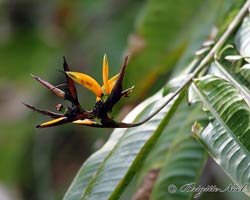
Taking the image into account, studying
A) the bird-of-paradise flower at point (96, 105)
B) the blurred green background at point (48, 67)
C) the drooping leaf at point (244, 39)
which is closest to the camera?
the bird-of-paradise flower at point (96, 105)

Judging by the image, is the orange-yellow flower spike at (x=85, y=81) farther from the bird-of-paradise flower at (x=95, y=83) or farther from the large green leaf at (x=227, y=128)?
the large green leaf at (x=227, y=128)

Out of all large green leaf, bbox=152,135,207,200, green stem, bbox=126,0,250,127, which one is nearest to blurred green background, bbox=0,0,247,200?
large green leaf, bbox=152,135,207,200

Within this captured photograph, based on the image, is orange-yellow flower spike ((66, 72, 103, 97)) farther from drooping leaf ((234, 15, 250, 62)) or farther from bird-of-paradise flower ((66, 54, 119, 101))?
drooping leaf ((234, 15, 250, 62))

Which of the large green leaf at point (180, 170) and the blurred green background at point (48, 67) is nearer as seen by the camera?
the large green leaf at point (180, 170)

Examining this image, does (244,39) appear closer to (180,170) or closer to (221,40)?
(221,40)

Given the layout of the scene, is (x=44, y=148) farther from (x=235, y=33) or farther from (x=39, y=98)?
(x=235, y=33)

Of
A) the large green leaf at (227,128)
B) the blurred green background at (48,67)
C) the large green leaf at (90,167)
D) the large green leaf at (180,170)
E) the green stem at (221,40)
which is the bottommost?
the blurred green background at (48,67)

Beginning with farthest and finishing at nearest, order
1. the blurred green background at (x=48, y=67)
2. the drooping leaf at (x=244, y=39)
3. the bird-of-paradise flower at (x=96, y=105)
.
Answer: the blurred green background at (x=48, y=67) < the drooping leaf at (x=244, y=39) < the bird-of-paradise flower at (x=96, y=105)

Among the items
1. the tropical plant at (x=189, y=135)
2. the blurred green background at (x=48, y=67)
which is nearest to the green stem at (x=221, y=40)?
the tropical plant at (x=189, y=135)
